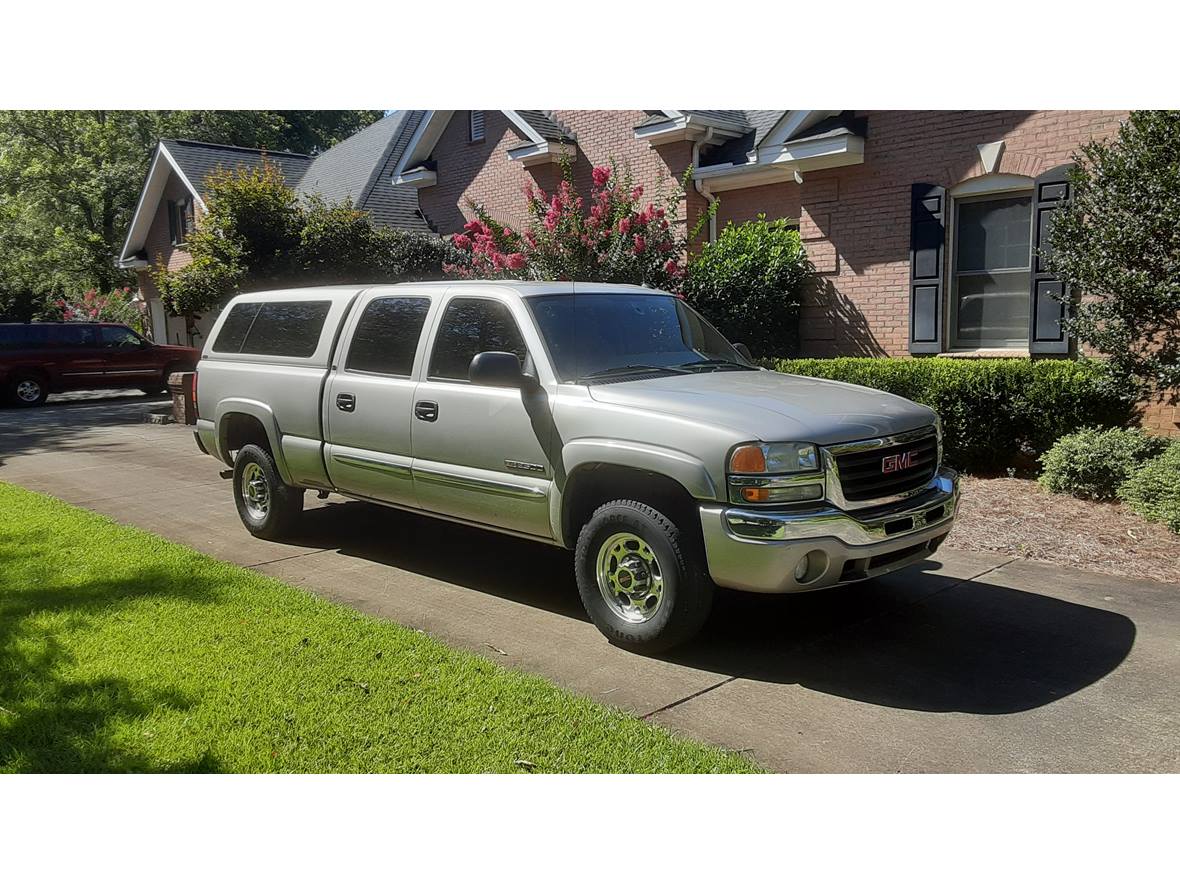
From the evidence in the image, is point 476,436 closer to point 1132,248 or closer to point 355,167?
point 1132,248

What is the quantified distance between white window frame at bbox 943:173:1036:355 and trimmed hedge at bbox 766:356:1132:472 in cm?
132

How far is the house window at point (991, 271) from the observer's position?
10875 millimetres

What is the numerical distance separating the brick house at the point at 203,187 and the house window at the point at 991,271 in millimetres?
13892

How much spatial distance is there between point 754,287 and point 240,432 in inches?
278

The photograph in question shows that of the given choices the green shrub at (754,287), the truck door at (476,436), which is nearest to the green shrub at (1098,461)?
the green shrub at (754,287)

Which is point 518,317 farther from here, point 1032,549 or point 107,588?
point 1032,549

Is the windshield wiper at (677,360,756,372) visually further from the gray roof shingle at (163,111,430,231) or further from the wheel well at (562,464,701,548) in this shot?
the gray roof shingle at (163,111,430,231)

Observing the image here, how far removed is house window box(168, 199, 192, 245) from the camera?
2827cm

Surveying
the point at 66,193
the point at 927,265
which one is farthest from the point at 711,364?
the point at 66,193

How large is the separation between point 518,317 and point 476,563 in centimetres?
203

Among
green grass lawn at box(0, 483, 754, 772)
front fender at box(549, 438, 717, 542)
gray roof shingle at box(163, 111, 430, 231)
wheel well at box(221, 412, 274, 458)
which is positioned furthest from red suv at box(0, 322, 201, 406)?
front fender at box(549, 438, 717, 542)

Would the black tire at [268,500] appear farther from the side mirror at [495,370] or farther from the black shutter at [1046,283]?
the black shutter at [1046,283]

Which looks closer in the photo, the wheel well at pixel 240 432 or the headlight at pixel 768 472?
the headlight at pixel 768 472

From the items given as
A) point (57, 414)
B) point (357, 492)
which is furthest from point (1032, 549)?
point (57, 414)
